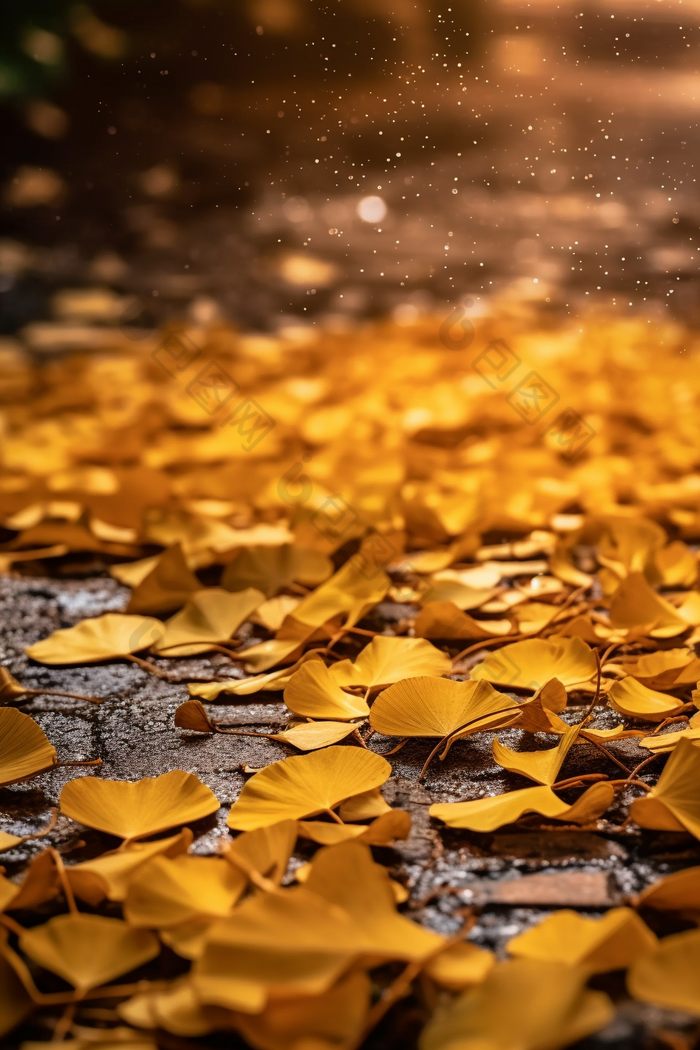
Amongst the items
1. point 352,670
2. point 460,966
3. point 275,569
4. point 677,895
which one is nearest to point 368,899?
point 460,966

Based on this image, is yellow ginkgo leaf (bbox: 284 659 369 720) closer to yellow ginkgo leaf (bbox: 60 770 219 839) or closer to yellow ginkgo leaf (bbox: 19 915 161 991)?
yellow ginkgo leaf (bbox: 60 770 219 839)

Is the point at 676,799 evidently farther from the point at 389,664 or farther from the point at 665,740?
the point at 389,664

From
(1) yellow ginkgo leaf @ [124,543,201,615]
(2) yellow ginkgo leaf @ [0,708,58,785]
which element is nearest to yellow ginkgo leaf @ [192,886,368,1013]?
(2) yellow ginkgo leaf @ [0,708,58,785]

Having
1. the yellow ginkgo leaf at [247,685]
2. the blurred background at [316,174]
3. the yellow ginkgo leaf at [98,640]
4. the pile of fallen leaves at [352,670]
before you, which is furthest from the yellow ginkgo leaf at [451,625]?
the blurred background at [316,174]

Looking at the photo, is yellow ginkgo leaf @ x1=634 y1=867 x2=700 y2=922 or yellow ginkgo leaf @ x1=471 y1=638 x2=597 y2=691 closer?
yellow ginkgo leaf @ x1=634 y1=867 x2=700 y2=922

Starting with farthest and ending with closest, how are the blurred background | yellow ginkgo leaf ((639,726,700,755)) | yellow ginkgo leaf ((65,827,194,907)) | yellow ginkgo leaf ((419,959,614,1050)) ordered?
the blurred background
yellow ginkgo leaf ((639,726,700,755))
yellow ginkgo leaf ((65,827,194,907))
yellow ginkgo leaf ((419,959,614,1050))

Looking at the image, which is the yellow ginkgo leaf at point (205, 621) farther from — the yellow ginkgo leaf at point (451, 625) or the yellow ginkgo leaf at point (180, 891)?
the yellow ginkgo leaf at point (180, 891)
